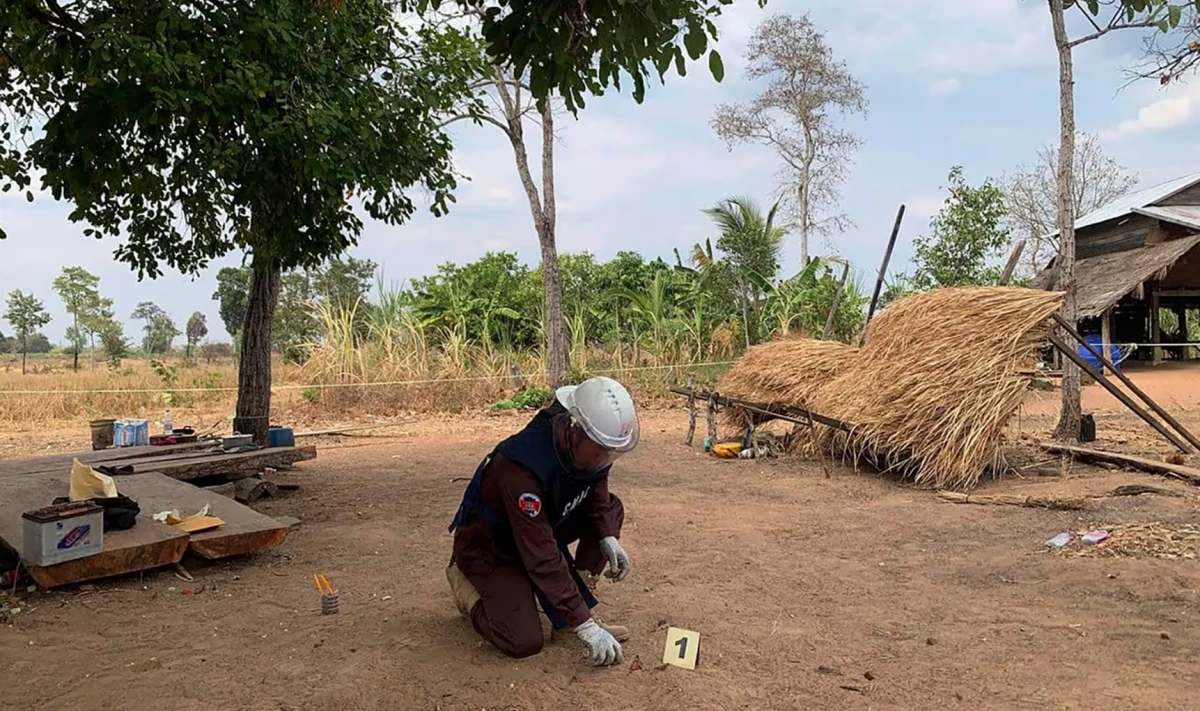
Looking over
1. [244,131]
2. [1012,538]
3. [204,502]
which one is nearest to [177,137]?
[244,131]

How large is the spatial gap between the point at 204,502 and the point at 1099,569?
5.26 metres

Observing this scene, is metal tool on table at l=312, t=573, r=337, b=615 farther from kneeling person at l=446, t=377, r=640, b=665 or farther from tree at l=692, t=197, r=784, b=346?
tree at l=692, t=197, r=784, b=346

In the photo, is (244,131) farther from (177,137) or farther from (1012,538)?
(1012,538)

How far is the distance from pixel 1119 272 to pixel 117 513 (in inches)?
759

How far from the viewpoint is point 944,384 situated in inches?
281

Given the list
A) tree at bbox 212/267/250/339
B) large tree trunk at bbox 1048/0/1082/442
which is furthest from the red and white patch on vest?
tree at bbox 212/267/250/339

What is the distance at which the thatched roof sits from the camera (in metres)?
16.0

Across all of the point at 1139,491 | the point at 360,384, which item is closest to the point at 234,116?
the point at 1139,491

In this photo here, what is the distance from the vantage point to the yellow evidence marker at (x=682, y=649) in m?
3.21

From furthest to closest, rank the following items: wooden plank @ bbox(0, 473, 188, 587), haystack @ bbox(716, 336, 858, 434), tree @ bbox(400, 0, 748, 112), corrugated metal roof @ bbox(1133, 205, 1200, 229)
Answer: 1. corrugated metal roof @ bbox(1133, 205, 1200, 229)
2. haystack @ bbox(716, 336, 858, 434)
3. wooden plank @ bbox(0, 473, 188, 587)
4. tree @ bbox(400, 0, 748, 112)

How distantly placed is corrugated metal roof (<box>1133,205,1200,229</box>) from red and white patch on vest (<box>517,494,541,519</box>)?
2012 cm

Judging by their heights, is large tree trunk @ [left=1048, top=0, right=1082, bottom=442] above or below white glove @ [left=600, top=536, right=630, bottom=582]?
above

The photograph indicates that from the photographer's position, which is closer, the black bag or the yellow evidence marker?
the yellow evidence marker

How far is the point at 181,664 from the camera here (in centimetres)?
329
